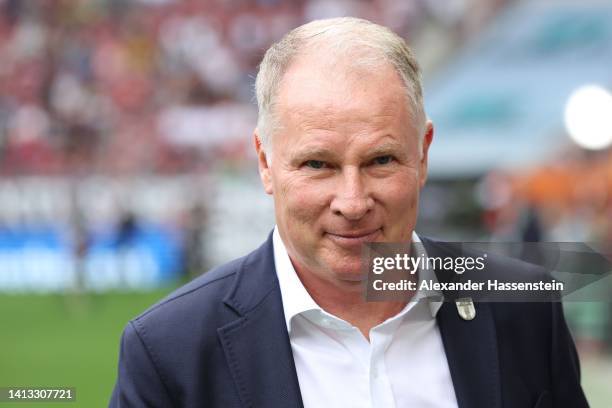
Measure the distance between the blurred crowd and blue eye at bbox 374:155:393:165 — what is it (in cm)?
1435

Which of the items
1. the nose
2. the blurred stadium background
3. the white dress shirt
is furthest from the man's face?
the blurred stadium background

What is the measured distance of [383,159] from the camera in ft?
5.91

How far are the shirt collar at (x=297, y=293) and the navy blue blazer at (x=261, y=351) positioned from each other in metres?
0.02

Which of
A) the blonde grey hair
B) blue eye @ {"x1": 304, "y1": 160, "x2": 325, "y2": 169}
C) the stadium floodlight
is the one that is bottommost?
blue eye @ {"x1": 304, "y1": 160, "x2": 325, "y2": 169}

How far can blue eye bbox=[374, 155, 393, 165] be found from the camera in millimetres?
1792

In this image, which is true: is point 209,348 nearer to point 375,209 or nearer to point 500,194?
point 375,209

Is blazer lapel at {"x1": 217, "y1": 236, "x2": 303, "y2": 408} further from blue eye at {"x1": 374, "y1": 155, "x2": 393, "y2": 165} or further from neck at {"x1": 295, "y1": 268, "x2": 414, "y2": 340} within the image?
blue eye at {"x1": 374, "y1": 155, "x2": 393, "y2": 165}

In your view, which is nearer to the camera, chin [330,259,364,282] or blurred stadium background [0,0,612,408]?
chin [330,259,364,282]

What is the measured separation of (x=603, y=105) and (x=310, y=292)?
39.0 ft

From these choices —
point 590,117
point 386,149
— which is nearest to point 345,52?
point 386,149

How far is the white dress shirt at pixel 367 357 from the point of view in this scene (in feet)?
6.15

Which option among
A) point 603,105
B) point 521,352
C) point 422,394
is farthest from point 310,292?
point 603,105

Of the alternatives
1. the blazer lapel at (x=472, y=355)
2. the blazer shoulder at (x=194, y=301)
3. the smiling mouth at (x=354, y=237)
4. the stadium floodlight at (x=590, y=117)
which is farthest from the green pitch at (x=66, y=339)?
the stadium floodlight at (x=590, y=117)

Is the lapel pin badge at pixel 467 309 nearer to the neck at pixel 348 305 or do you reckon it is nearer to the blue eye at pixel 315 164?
the neck at pixel 348 305
